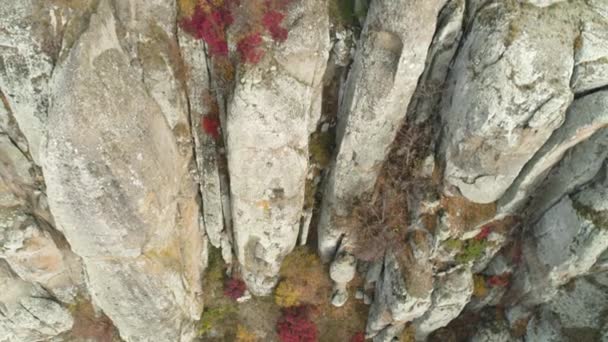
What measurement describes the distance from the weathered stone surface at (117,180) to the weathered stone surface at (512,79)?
1034 centimetres

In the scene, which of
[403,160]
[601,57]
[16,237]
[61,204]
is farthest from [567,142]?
[16,237]

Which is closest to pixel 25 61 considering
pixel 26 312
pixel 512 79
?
pixel 26 312

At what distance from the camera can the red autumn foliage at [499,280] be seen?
18.7 meters

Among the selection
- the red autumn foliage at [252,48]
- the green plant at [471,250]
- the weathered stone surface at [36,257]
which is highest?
the red autumn foliage at [252,48]

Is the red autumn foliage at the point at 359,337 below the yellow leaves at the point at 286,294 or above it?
below

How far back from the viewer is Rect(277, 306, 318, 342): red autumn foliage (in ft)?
67.7

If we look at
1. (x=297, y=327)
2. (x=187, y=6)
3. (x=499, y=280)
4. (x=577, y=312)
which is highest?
(x=187, y=6)

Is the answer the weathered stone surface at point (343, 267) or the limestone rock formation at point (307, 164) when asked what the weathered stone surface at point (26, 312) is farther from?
the weathered stone surface at point (343, 267)

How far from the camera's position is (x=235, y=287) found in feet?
67.8

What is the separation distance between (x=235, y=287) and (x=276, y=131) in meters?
9.70

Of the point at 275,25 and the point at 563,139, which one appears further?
the point at 563,139

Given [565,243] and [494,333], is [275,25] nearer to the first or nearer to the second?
[565,243]

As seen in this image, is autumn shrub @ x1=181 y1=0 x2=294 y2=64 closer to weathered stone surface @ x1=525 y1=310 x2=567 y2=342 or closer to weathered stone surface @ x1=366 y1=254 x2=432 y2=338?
weathered stone surface @ x1=366 y1=254 x2=432 y2=338

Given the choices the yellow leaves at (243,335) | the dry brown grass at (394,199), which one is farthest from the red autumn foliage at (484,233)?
the yellow leaves at (243,335)
